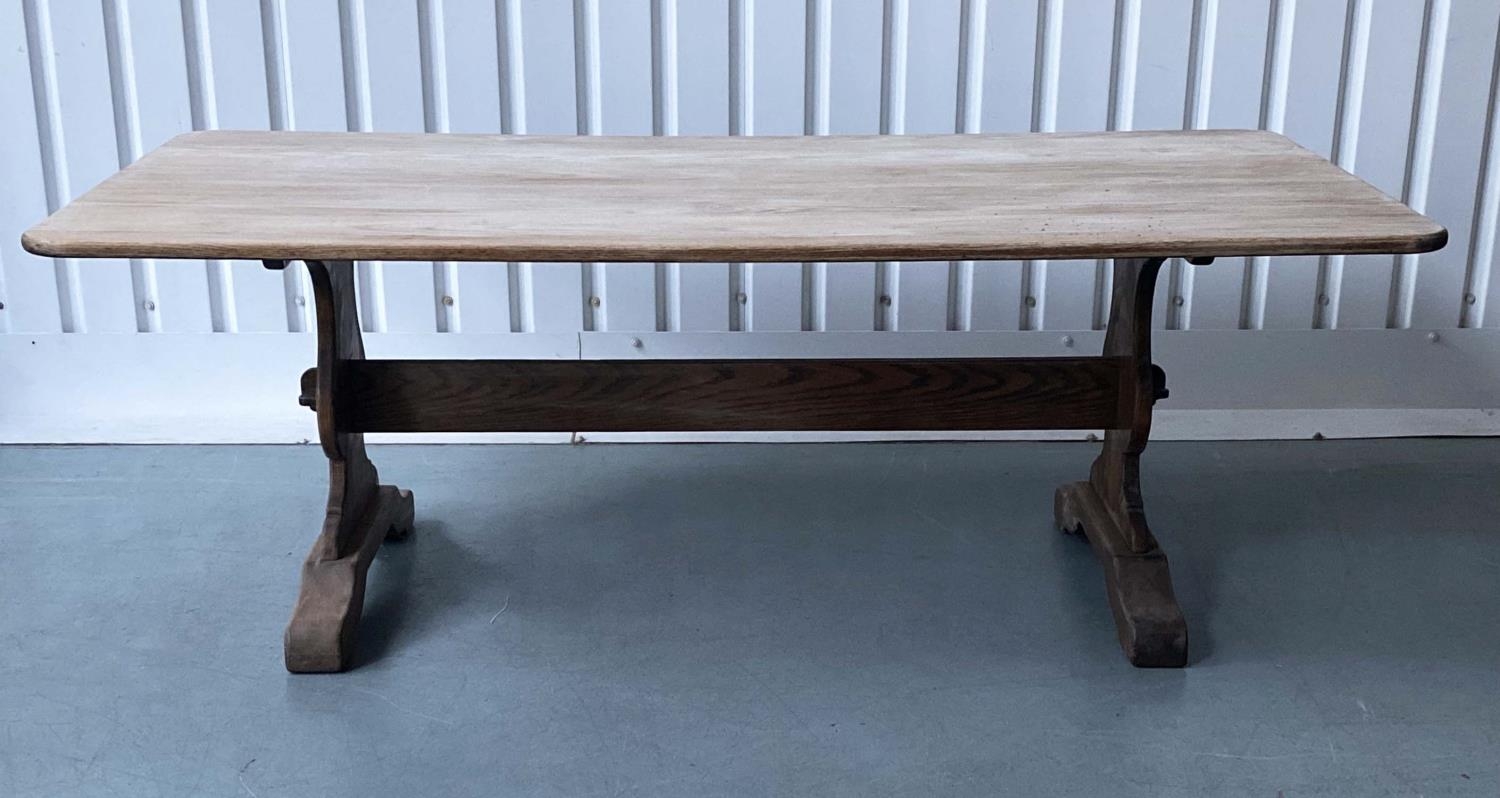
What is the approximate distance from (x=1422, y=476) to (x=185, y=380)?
2.50m

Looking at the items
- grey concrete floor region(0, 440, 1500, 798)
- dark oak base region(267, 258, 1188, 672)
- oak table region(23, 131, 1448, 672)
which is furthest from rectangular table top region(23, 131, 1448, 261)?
grey concrete floor region(0, 440, 1500, 798)

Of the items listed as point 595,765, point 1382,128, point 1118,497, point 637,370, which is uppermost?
point 1382,128

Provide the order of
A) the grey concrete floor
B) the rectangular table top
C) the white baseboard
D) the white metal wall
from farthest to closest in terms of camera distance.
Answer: the white baseboard, the white metal wall, the grey concrete floor, the rectangular table top

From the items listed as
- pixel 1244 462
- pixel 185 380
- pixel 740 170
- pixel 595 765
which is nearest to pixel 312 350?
pixel 185 380

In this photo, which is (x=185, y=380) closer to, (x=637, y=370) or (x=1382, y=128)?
(x=637, y=370)

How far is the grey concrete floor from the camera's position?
203cm

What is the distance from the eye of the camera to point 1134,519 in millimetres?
2434

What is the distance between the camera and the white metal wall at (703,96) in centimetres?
295

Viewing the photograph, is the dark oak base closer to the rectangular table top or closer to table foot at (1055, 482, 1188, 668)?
table foot at (1055, 482, 1188, 668)

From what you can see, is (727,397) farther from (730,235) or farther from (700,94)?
(700,94)

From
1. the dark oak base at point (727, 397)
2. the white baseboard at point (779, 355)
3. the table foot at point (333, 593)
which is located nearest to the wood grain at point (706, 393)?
the dark oak base at point (727, 397)

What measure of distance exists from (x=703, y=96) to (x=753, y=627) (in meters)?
1.12

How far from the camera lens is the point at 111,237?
180cm

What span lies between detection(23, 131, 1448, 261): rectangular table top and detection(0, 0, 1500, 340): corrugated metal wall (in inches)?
18.7
